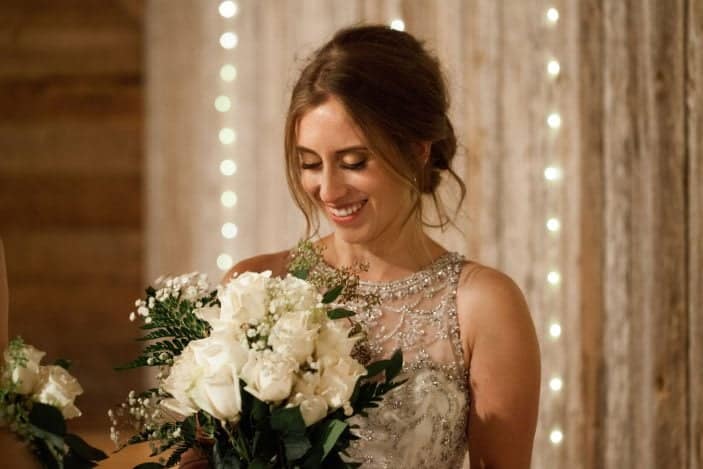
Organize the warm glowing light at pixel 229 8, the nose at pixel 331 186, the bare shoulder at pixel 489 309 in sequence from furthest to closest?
the warm glowing light at pixel 229 8
the bare shoulder at pixel 489 309
the nose at pixel 331 186

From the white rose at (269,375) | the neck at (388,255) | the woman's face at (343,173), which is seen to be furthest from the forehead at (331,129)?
the white rose at (269,375)

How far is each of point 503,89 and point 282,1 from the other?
79 cm

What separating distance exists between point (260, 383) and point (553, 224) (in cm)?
154

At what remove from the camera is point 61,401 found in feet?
3.31

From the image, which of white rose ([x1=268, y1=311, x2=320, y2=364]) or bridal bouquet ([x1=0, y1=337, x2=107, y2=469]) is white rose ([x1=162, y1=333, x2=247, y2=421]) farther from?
bridal bouquet ([x1=0, y1=337, x2=107, y2=469])

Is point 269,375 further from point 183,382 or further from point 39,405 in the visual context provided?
point 39,405

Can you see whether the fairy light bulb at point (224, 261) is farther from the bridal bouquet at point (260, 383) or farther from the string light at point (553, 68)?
the bridal bouquet at point (260, 383)

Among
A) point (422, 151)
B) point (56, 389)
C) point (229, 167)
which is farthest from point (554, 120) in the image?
point (56, 389)

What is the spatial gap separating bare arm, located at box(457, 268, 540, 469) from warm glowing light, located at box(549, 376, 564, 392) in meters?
0.68

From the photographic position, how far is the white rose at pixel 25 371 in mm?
967

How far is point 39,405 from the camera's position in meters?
0.99

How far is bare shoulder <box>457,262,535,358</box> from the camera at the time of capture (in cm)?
183

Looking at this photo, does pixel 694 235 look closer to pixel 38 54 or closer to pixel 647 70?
pixel 647 70

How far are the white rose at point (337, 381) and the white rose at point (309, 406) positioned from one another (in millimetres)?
15
